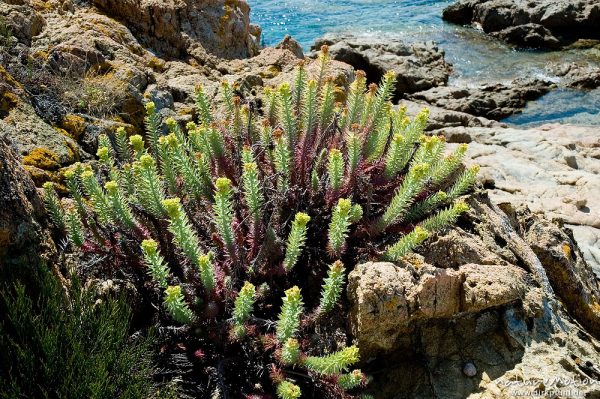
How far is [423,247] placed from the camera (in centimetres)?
382

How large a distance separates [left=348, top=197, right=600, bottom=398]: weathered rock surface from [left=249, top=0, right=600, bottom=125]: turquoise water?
11903 millimetres

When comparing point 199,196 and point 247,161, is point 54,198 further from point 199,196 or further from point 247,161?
point 247,161

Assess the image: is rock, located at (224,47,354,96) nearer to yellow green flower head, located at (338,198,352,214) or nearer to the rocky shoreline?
the rocky shoreline

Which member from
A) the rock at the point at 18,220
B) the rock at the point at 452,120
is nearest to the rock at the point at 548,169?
the rock at the point at 452,120

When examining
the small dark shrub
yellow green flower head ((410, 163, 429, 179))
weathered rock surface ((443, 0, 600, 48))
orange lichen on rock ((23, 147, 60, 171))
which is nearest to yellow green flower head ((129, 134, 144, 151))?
orange lichen on rock ((23, 147, 60, 171))

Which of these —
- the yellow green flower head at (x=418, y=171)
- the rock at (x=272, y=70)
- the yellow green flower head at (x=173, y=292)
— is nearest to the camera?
the yellow green flower head at (x=173, y=292)

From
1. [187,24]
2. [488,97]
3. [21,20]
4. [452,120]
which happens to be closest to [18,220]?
[21,20]

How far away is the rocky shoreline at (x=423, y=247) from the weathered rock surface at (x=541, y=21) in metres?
12.5

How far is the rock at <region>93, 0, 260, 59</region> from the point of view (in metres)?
6.88

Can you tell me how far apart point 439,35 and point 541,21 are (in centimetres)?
408

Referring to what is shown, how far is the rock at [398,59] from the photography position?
16281mm

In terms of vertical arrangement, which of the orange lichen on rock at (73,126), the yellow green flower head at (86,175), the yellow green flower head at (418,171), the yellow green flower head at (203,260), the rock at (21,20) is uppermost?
the rock at (21,20)

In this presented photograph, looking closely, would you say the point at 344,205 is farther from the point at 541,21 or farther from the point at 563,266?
the point at 541,21

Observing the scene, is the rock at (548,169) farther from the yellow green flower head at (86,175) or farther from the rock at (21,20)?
the rock at (21,20)
